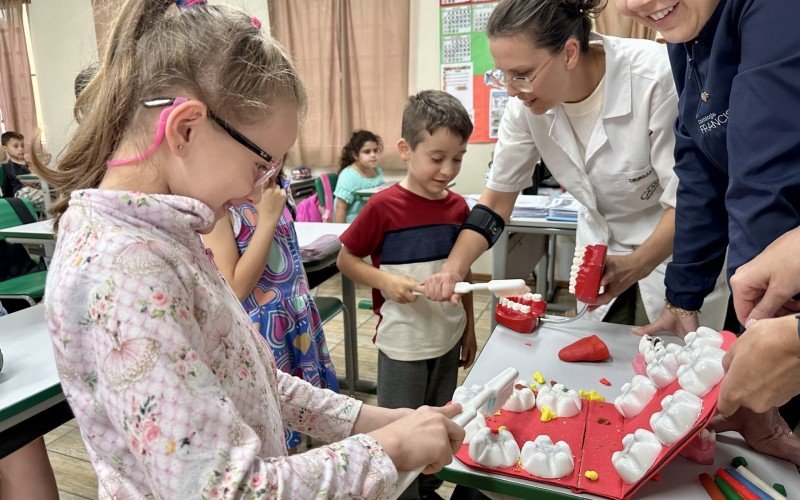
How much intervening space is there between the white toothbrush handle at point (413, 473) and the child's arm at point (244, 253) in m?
0.76

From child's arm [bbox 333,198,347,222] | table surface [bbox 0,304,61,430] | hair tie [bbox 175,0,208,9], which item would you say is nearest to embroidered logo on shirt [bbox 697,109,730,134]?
hair tie [bbox 175,0,208,9]

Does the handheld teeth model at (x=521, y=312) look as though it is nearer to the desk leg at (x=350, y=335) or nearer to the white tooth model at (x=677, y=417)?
the white tooth model at (x=677, y=417)

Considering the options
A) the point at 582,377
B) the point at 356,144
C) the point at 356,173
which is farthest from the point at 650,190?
the point at 356,144

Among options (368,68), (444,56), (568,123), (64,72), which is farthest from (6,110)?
(568,123)

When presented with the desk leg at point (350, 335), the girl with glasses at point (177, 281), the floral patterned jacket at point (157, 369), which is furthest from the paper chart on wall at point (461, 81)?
the floral patterned jacket at point (157, 369)

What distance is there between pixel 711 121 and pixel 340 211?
2.89m

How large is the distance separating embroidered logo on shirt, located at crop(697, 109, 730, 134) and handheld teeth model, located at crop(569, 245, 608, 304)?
0.38m

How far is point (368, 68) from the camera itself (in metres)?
4.38

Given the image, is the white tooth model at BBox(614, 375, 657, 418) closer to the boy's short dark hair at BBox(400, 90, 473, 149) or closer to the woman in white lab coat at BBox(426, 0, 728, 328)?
the woman in white lab coat at BBox(426, 0, 728, 328)

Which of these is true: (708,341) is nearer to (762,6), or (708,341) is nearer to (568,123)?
(762,6)

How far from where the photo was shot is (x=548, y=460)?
2.58 feet

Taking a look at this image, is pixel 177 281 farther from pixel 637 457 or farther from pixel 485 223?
pixel 485 223

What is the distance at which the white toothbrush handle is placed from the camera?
649mm

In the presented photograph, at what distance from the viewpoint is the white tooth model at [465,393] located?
0.93 meters
